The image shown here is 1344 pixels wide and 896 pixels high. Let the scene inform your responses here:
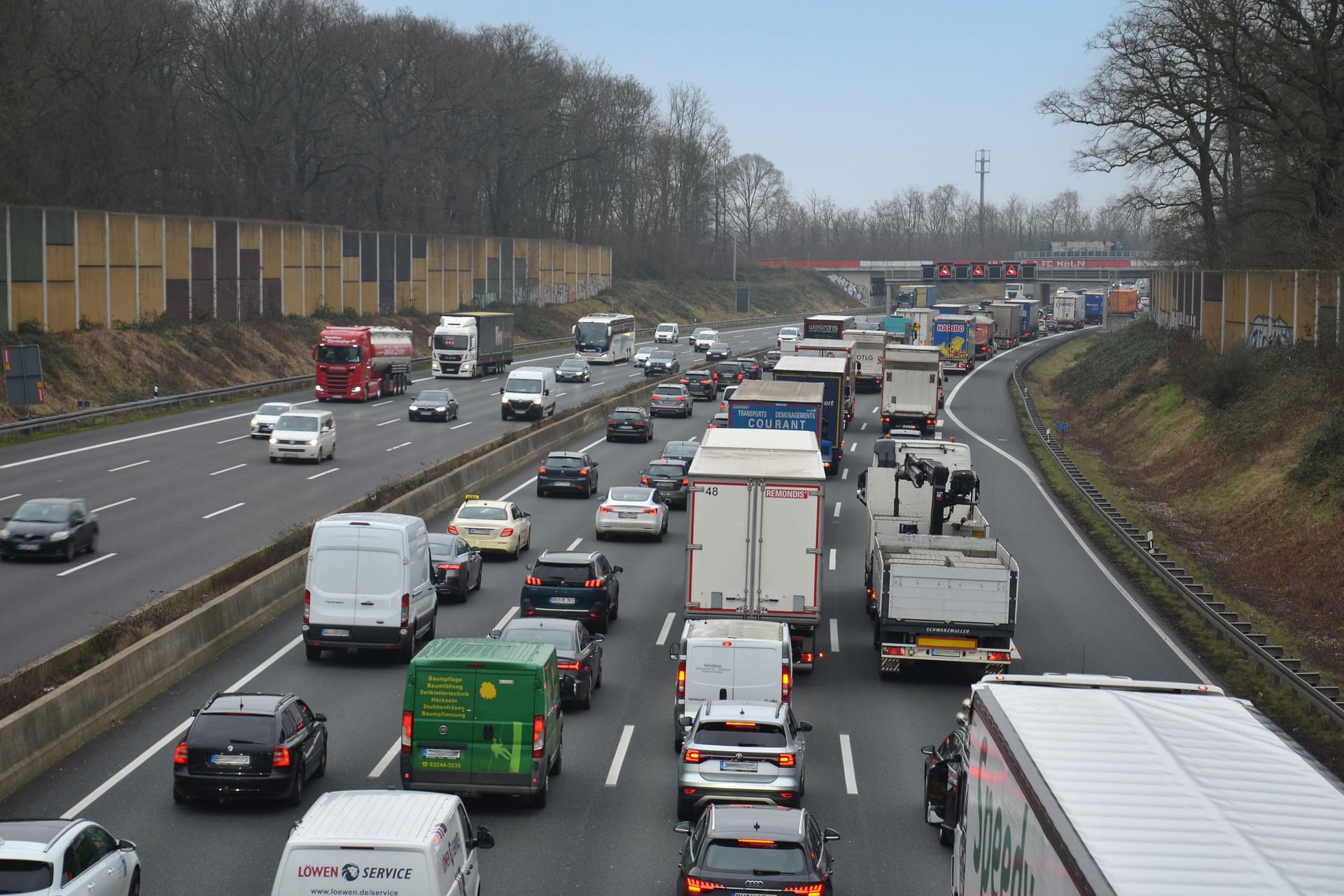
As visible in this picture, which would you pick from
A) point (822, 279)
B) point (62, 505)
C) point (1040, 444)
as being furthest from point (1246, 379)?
point (822, 279)

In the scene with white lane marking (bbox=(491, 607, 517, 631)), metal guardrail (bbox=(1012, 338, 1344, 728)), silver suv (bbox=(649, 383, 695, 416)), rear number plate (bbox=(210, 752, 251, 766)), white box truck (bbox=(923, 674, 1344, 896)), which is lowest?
white lane marking (bbox=(491, 607, 517, 631))

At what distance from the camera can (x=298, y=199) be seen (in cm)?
10119

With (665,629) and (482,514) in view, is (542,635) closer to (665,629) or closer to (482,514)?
(665,629)

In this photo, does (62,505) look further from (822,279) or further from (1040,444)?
(822,279)

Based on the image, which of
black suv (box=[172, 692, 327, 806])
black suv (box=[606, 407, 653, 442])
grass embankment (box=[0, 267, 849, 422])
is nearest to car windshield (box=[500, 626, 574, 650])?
black suv (box=[172, 692, 327, 806])

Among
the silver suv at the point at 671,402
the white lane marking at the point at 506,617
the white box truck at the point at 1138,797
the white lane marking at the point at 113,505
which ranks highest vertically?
A: the white box truck at the point at 1138,797

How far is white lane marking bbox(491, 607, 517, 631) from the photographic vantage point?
27375 mm

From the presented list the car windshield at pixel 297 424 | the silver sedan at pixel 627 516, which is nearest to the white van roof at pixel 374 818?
the silver sedan at pixel 627 516

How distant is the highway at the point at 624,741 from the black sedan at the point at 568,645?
1.30ft

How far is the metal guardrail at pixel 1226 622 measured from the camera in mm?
21828

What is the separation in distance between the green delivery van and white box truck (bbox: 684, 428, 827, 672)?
7.76 meters

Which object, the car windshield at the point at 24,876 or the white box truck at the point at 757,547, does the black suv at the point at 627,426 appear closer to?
the white box truck at the point at 757,547

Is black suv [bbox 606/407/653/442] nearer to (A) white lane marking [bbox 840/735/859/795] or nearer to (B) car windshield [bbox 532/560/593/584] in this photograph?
(B) car windshield [bbox 532/560/593/584]

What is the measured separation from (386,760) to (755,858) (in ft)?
25.1
